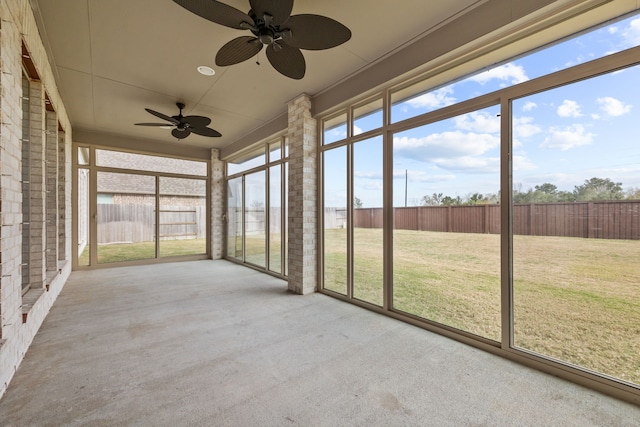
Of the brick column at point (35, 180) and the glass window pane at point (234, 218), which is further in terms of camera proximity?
the glass window pane at point (234, 218)

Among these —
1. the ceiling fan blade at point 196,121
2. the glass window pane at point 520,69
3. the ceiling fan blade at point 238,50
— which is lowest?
the glass window pane at point 520,69

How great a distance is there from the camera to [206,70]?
3.56 meters

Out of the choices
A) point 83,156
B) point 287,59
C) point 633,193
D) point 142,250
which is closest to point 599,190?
point 633,193

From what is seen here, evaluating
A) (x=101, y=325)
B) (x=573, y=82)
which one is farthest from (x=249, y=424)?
(x=573, y=82)

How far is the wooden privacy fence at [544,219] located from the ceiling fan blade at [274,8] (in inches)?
92.2

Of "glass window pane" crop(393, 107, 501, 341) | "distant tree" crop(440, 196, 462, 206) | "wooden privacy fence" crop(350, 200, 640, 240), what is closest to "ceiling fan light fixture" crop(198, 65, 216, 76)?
"glass window pane" crop(393, 107, 501, 341)

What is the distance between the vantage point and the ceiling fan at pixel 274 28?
1.88 meters

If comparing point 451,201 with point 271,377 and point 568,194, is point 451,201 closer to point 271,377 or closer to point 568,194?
point 568,194

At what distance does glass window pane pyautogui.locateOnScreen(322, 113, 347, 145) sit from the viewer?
13.5 feet

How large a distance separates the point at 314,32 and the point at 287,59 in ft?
1.46

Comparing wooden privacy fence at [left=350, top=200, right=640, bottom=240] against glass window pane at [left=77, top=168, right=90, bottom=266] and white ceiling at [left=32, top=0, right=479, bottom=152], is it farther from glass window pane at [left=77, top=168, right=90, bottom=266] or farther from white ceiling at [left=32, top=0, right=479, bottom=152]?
glass window pane at [left=77, top=168, right=90, bottom=266]

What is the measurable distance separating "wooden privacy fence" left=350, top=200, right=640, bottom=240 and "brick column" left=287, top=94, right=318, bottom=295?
155 centimetres

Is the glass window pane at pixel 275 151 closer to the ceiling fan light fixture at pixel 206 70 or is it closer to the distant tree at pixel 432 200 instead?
the ceiling fan light fixture at pixel 206 70

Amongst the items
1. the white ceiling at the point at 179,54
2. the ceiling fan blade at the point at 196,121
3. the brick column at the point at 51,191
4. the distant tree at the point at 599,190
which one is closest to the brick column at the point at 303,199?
the white ceiling at the point at 179,54
